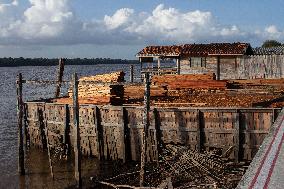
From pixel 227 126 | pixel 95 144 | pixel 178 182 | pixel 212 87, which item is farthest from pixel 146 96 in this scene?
pixel 212 87

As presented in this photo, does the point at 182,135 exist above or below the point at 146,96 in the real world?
below

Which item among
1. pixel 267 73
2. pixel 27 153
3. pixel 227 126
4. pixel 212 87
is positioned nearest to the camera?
pixel 227 126

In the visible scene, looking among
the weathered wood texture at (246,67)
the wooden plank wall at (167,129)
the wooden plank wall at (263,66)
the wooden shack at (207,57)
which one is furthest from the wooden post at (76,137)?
the wooden plank wall at (263,66)

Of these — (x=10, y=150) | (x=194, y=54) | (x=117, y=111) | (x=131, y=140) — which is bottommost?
(x=10, y=150)

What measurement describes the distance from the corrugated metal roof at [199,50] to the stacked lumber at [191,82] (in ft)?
35.1

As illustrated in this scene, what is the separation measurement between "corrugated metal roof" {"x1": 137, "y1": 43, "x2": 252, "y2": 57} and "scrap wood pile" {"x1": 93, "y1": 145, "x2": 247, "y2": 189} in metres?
20.7

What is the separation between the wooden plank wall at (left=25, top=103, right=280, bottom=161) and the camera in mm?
17078

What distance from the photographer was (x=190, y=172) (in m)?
14.9

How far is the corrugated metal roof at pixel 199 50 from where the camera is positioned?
119ft

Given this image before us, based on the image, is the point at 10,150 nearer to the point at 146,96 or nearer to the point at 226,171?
the point at 146,96

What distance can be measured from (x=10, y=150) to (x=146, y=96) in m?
13.3

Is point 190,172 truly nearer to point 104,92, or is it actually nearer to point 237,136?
point 237,136

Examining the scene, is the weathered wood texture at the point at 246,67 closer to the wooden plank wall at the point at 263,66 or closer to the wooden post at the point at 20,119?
the wooden plank wall at the point at 263,66

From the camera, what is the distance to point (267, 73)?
35.9 m
